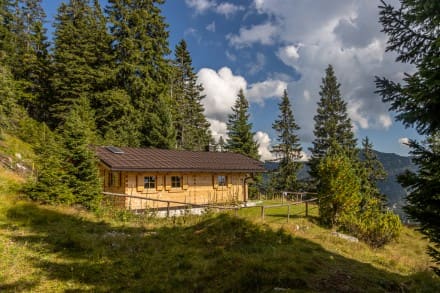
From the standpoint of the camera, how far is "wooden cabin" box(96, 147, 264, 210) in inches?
761

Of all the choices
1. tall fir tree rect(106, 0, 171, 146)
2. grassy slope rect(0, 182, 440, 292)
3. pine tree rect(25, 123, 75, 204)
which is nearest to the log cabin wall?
pine tree rect(25, 123, 75, 204)

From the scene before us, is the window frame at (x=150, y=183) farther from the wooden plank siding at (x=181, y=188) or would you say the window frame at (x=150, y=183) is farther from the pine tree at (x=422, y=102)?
the pine tree at (x=422, y=102)

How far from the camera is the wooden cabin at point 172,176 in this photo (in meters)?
19.3

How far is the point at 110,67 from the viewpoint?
37125mm

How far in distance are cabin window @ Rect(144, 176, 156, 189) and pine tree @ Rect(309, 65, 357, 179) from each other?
23588 millimetres

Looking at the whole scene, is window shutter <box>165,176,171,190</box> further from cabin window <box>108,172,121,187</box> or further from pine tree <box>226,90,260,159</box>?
pine tree <box>226,90,260,159</box>

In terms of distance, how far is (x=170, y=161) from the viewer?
2216 centimetres

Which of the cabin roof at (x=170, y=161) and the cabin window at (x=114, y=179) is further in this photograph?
the cabin window at (x=114, y=179)

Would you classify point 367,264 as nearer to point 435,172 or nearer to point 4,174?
point 435,172

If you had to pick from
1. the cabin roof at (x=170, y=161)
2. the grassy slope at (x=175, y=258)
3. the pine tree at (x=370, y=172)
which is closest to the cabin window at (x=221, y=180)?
the cabin roof at (x=170, y=161)

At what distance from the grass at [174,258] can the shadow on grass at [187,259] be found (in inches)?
1.1

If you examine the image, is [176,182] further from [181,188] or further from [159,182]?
[159,182]

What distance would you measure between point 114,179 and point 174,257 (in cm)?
1320

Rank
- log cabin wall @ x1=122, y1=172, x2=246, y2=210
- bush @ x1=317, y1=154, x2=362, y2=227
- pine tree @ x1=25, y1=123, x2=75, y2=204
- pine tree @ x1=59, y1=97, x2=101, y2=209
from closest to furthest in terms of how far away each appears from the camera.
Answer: pine tree @ x1=25, y1=123, x2=75, y2=204
pine tree @ x1=59, y1=97, x2=101, y2=209
bush @ x1=317, y1=154, x2=362, y2=227
log cabin wall @ x1=122, y1=172, x2=246, y2=210
